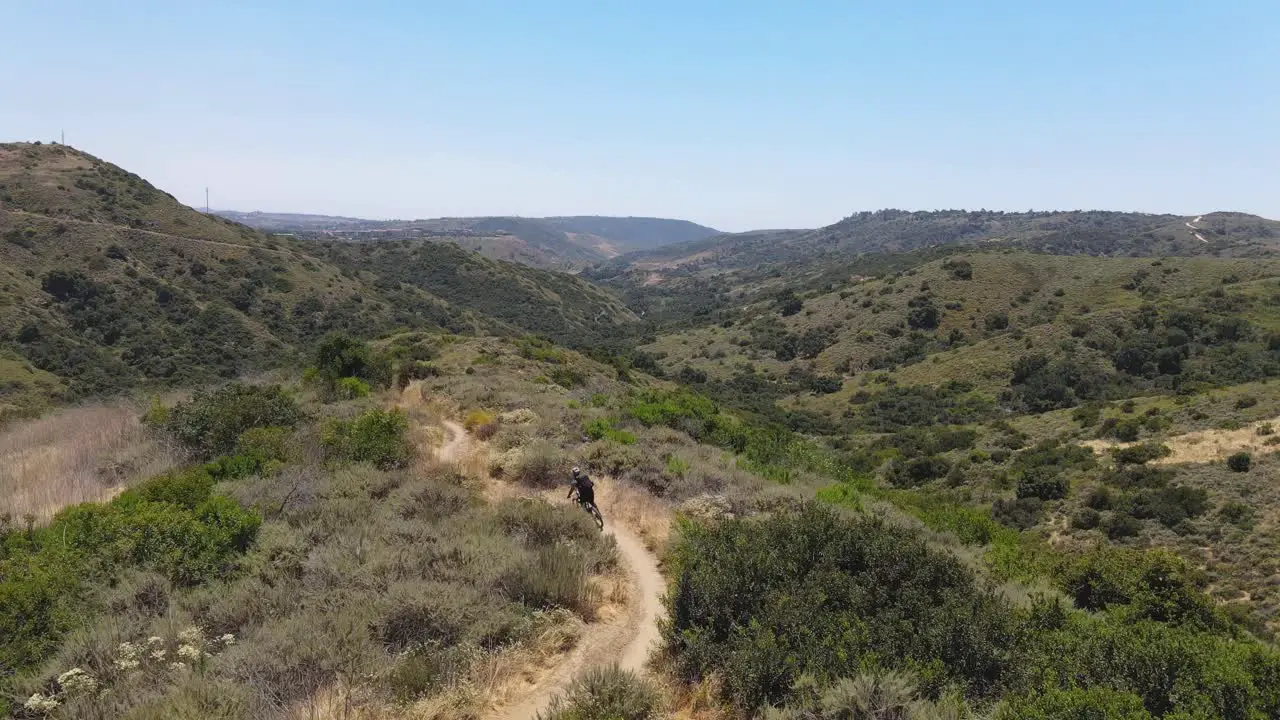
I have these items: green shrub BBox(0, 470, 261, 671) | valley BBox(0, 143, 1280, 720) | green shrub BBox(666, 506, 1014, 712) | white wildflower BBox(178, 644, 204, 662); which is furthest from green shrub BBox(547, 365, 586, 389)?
white wildflower BBox(178, 644, 204, 662)

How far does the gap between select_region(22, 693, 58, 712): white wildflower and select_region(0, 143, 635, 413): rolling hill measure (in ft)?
155

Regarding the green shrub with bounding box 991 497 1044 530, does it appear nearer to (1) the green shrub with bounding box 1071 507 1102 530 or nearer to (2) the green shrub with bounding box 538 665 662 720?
(1) the green shrub with bounding box 1071 507 1102 530

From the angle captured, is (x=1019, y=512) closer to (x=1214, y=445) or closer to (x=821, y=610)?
(x=1214, y=445)

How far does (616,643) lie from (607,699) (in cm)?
189

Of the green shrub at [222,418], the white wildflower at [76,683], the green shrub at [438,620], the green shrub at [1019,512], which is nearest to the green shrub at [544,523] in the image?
the green shrub at [438,620]

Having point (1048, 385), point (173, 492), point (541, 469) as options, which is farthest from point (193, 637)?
point (1048, 385)

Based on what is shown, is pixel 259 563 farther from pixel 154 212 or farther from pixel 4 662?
pixel 154 212

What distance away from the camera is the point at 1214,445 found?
→ 28.6 meters

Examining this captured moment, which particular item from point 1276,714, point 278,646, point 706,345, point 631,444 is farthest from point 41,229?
point 1276,714

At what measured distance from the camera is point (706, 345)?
95.1 meters

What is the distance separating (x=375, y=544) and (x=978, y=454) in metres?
36.7

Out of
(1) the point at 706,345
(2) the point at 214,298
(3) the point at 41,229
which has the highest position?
(3) the point at 41,229

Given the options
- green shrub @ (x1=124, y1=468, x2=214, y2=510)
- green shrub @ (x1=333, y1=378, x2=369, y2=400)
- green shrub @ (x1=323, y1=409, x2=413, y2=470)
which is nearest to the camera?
green shrub @ (x1=124, y1=468, x2=214, y2=510)

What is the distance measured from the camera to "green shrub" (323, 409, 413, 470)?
12695 millimetres
